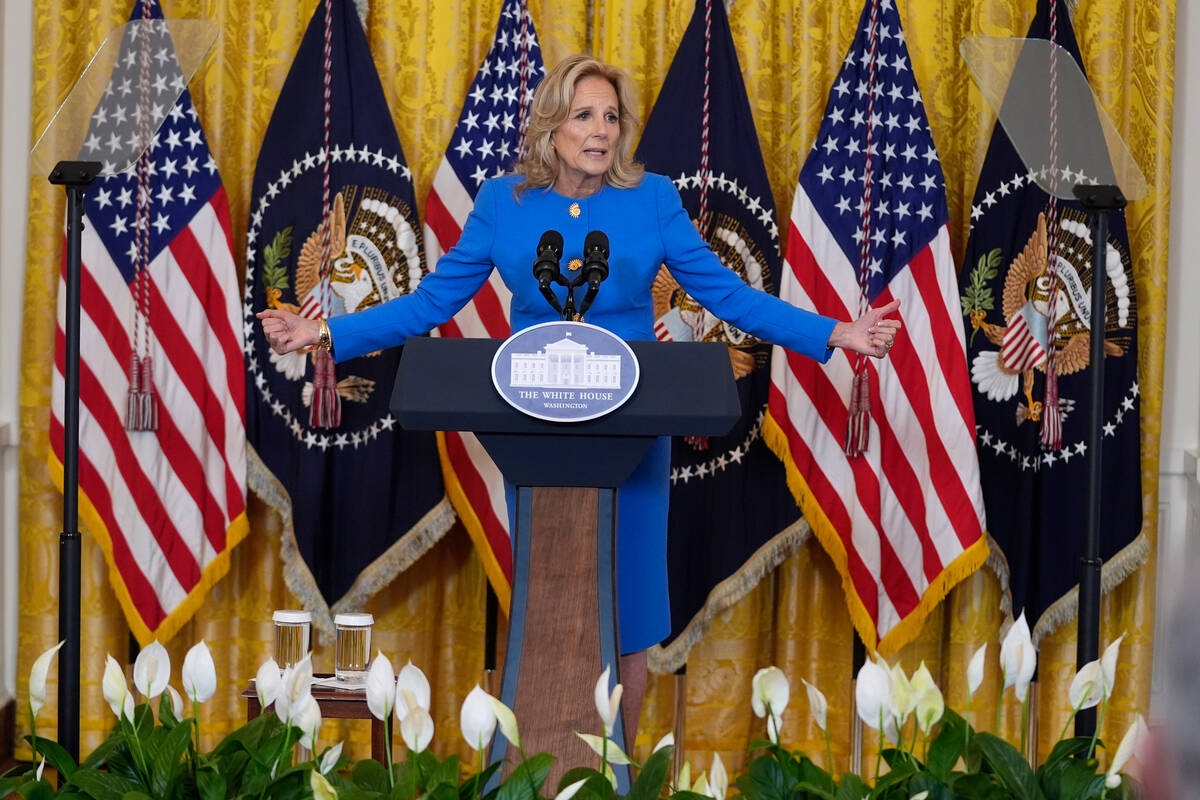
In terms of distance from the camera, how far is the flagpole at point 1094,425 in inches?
107

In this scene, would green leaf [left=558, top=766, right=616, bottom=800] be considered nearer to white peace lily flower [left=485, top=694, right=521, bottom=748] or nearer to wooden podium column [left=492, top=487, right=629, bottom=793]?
white peace lily flower [left=485, top=694, right=521, bottom=748]

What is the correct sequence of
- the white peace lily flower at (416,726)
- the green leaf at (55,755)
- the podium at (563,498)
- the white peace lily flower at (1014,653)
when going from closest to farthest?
the white peace lily flower at (416,726) → the white peace lily flower at (1014,653) → the green leaf at (55,755) → the podium at (563,498)

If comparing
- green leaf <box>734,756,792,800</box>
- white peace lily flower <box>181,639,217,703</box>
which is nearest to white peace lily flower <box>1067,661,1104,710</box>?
green leaf <box>734,756,792,800</box>

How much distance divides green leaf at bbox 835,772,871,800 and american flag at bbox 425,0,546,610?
66.3 inches

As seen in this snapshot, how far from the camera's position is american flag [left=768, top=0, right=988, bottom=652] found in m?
3.43

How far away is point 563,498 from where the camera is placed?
7.39 feet

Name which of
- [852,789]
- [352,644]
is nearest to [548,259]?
[852,789]

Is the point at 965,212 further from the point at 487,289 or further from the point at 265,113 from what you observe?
the point at 265,113

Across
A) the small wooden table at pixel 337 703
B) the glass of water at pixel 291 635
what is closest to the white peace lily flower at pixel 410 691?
the small wooden table at pixel 337 703

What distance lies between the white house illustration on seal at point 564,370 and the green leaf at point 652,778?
2.00ft

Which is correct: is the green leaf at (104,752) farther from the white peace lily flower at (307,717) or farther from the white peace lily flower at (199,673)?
the white peace lily flower at (307,717)

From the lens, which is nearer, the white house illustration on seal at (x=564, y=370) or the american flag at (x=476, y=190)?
the white house illustration on seal at (x=564, y=370)

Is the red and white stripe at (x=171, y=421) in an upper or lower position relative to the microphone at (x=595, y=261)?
lower

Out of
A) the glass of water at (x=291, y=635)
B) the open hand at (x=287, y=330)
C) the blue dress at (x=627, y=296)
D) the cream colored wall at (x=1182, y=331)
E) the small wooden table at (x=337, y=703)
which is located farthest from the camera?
the cream colored wall at (x=1182, y=331)
